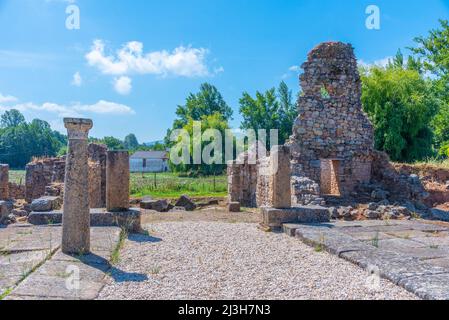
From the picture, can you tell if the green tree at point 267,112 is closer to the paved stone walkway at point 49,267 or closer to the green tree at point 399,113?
the green tree at point 399,113

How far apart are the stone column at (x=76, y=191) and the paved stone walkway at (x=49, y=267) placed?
0.75ft

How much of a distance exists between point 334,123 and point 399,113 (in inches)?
432

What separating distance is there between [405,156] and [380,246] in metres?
21.4

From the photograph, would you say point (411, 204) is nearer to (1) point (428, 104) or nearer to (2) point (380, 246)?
(2) point (380, 246)

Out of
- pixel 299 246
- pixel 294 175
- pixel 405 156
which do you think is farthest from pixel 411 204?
pixel 405 156

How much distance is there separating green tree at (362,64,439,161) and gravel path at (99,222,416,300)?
2029 cm

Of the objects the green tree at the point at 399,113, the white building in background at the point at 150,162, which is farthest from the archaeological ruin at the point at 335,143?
the white building in background at the point at 150,162

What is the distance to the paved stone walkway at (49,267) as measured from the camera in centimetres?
416

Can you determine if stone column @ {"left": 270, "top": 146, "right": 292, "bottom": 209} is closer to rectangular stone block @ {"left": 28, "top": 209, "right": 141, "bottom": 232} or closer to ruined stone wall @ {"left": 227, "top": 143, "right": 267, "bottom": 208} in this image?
rectangular stone block @ {"left": 28, "top": 209, "right": 141, "bottom": 232}

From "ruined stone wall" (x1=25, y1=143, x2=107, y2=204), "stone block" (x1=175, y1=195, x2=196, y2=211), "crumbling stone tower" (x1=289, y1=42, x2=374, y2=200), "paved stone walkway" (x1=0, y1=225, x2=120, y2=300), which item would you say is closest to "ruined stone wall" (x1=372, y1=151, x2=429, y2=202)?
"crumbling stone tower" (x1=289, y1=42, x2=374, y2=200)

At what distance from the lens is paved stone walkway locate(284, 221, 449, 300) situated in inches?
181

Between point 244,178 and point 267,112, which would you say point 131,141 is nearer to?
point 267,112

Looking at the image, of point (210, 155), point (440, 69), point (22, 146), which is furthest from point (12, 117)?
point (440, 69)

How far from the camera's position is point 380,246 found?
22.6ft
